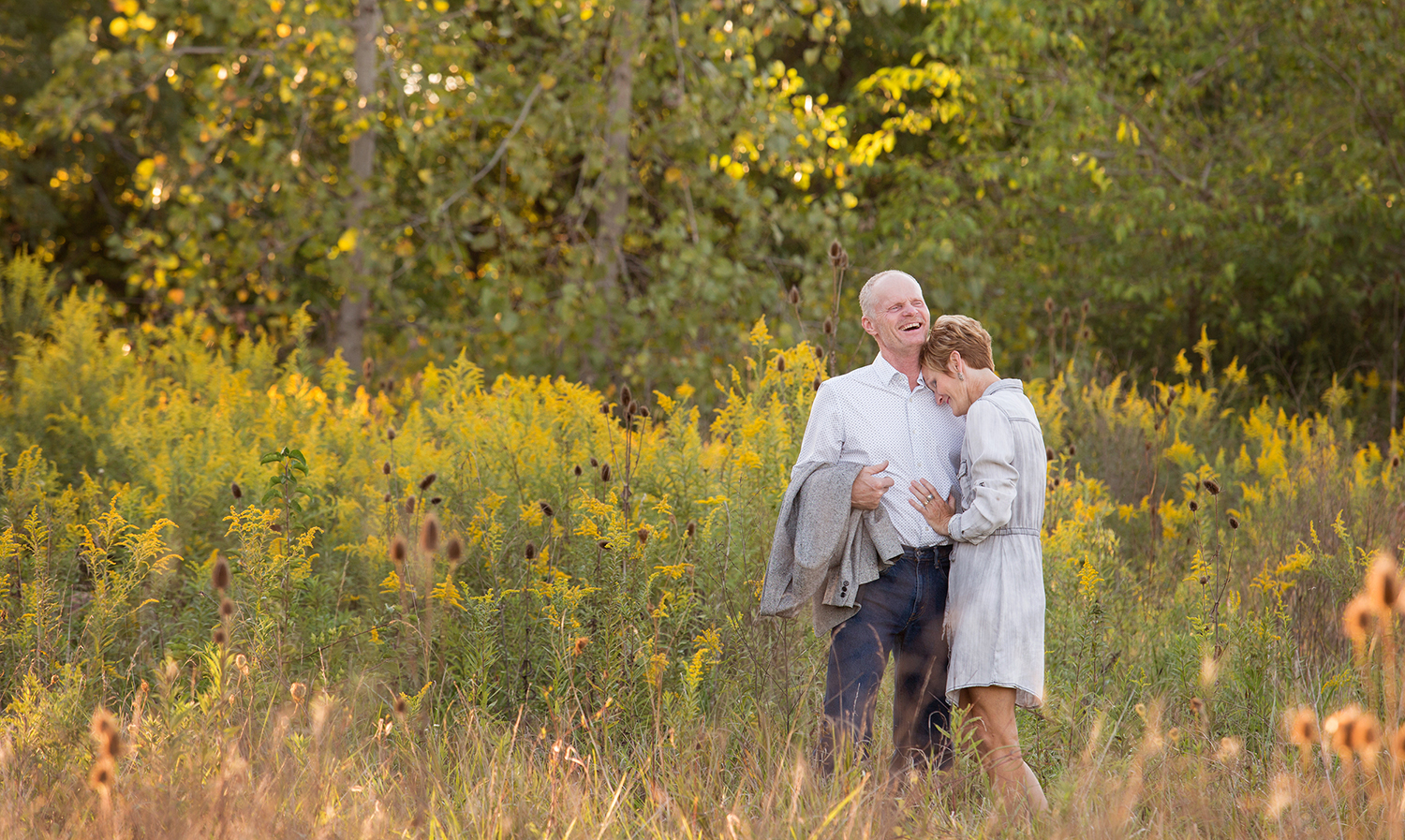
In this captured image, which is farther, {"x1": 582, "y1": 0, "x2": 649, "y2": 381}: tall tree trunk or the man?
{"x1": 582, "y1": 0, "x2": 649, "y2": 381}: tall tree trunk

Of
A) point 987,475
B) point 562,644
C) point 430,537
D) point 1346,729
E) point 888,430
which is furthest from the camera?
point 562,644

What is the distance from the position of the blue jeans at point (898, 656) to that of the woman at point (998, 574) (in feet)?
0.33

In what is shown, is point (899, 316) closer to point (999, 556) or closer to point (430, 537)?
point (999, 556)

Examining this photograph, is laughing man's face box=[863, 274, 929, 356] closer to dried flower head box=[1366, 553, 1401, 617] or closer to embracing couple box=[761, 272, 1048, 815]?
embracing couple box=[761, 272, 1048, 815]

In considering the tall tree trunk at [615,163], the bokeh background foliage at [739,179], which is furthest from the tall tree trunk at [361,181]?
the tall tree trunk at [615,163]

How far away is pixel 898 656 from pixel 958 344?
0.92m

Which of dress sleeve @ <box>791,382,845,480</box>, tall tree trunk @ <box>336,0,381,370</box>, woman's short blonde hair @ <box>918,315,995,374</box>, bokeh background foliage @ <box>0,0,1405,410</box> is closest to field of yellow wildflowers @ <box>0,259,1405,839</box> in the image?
dress sleeve @ <box>791,382,845,480</box>

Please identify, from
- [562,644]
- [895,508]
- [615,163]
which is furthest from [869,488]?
[615,163]

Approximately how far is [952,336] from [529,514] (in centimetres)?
166

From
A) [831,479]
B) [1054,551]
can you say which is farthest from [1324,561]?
[831,479]

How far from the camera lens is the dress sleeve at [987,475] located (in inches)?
114

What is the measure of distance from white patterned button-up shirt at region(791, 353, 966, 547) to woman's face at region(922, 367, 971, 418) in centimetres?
8

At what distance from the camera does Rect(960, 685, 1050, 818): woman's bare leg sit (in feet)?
9.61

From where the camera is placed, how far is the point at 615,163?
8430mm
